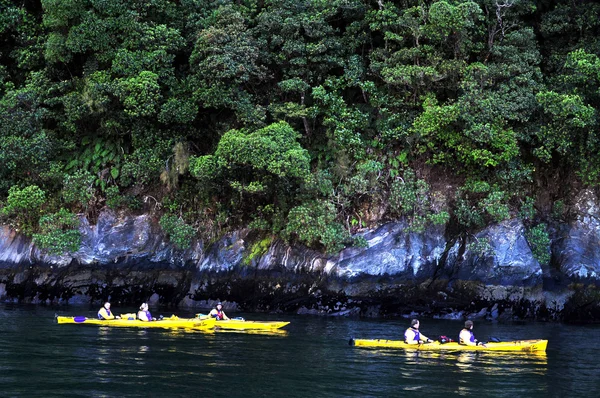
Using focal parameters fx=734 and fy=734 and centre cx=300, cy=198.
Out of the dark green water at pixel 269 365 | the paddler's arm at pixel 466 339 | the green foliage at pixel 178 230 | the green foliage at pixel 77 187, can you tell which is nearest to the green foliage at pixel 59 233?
the green foliage at pixel 77 187

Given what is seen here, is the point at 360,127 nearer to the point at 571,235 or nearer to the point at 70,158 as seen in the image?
the point at 571,235

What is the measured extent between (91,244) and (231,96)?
26.1 feet

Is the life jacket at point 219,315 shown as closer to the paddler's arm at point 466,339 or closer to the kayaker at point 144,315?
the kayaker at point 144,315

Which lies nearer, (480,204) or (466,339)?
(466,339)

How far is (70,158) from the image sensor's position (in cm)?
2994

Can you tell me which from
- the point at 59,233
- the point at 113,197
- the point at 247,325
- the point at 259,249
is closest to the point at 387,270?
the point at 259,249

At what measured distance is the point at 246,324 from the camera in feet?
76.4

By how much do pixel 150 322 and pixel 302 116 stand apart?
9446 millimetres

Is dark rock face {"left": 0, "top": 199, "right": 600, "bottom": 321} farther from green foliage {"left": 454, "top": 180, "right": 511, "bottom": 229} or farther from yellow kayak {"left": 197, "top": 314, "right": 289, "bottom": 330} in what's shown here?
yellow kayak {"left": 197, "top": 314, "right": 289, "bottom": 330}

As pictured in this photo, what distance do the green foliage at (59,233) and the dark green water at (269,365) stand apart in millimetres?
3979

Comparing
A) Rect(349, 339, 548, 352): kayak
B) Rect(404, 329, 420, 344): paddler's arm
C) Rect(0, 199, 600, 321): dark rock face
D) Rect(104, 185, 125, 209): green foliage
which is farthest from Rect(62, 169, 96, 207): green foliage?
Rect(404, 329, 420, 344): paddler's arm

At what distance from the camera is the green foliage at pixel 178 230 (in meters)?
27.5

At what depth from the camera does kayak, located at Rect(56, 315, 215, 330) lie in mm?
23219

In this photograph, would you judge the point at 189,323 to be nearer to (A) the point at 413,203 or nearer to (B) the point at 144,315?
(B) the point at 144,315
